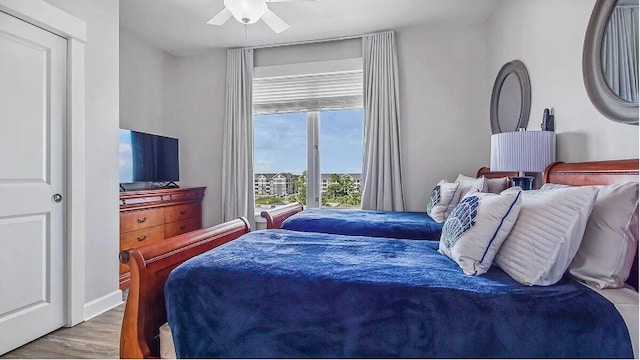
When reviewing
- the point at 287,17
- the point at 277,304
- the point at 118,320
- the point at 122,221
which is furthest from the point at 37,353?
the point at 287,17

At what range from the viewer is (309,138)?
4176 mm

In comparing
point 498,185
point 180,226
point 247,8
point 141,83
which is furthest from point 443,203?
point 141,83

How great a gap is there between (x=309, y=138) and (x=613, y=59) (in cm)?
298

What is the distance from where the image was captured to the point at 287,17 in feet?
11.1

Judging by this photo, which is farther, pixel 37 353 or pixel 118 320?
pixel 118 320

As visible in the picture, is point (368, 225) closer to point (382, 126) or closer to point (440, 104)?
point (382, 126)

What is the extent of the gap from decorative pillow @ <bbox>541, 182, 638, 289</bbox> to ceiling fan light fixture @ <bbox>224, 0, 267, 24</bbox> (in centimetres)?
226

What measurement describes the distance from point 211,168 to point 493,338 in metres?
3.87

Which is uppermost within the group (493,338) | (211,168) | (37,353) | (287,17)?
(287,17)

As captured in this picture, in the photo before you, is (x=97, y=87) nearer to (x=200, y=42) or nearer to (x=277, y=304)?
(x=200, y=42)

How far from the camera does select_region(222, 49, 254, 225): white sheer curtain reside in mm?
4121

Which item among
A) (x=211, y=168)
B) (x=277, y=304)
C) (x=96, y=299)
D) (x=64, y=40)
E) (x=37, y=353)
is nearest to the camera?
(x=277, y=304)

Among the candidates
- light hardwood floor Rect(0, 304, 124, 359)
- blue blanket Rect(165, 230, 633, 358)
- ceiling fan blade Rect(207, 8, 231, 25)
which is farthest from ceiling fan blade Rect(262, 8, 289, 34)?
light hardwood floor Rect(0, 304, 124, 359)

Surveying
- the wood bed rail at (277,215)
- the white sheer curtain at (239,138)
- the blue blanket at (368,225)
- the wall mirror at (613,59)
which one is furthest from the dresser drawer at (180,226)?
the wall mirror at (613,59)
